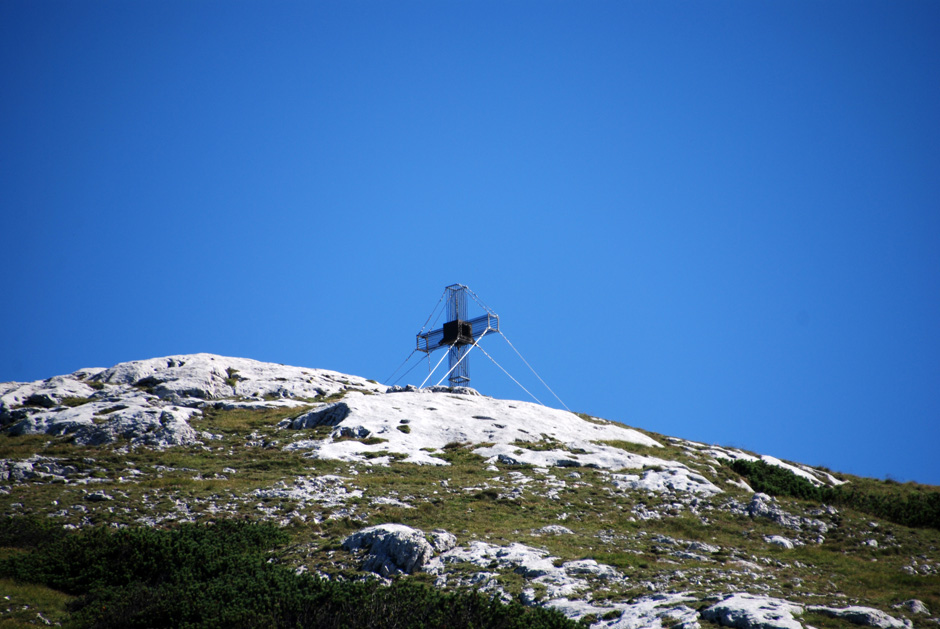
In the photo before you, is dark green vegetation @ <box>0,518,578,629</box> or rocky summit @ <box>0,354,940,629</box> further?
rocky summit @ <box>0,354,940,629</box>

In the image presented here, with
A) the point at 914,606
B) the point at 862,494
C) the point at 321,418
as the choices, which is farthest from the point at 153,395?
the point at 914,606

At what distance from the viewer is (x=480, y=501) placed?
31969mm

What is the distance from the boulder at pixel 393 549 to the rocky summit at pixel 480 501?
6 centimetres

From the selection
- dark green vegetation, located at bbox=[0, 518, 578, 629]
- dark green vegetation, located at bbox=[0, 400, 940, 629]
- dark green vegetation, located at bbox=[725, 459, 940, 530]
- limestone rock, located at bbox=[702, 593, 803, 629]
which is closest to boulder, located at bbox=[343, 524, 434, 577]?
dark green vegetation, located at bbox=[0, 400, 940, 629]

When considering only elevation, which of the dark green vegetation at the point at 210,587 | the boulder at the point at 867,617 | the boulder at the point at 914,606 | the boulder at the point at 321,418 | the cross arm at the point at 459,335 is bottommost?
the boulder at the point at 867,617

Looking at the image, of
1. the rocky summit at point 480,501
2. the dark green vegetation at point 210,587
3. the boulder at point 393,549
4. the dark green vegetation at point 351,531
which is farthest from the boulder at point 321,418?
the boulder at point 393,549

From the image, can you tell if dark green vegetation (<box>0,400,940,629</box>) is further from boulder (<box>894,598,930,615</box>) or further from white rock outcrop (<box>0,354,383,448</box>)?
white rock outcrop (<box>0,354,383,448</box>)

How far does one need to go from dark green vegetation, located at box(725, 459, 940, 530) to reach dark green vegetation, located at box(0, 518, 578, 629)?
29.9 m

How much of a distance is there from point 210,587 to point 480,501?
Answer: 14817 mm

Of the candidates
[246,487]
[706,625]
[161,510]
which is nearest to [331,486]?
[246,487]

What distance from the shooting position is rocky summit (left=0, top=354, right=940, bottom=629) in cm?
2008

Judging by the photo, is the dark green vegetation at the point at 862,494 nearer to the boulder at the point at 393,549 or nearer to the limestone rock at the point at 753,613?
the limestone rock at the point at 753,613

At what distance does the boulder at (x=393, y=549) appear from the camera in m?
22.0

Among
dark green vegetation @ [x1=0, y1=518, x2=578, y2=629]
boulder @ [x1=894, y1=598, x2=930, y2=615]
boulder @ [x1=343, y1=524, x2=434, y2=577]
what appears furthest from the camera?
boulder @ [x1=343, y1=524, x2=434, y2=577]
